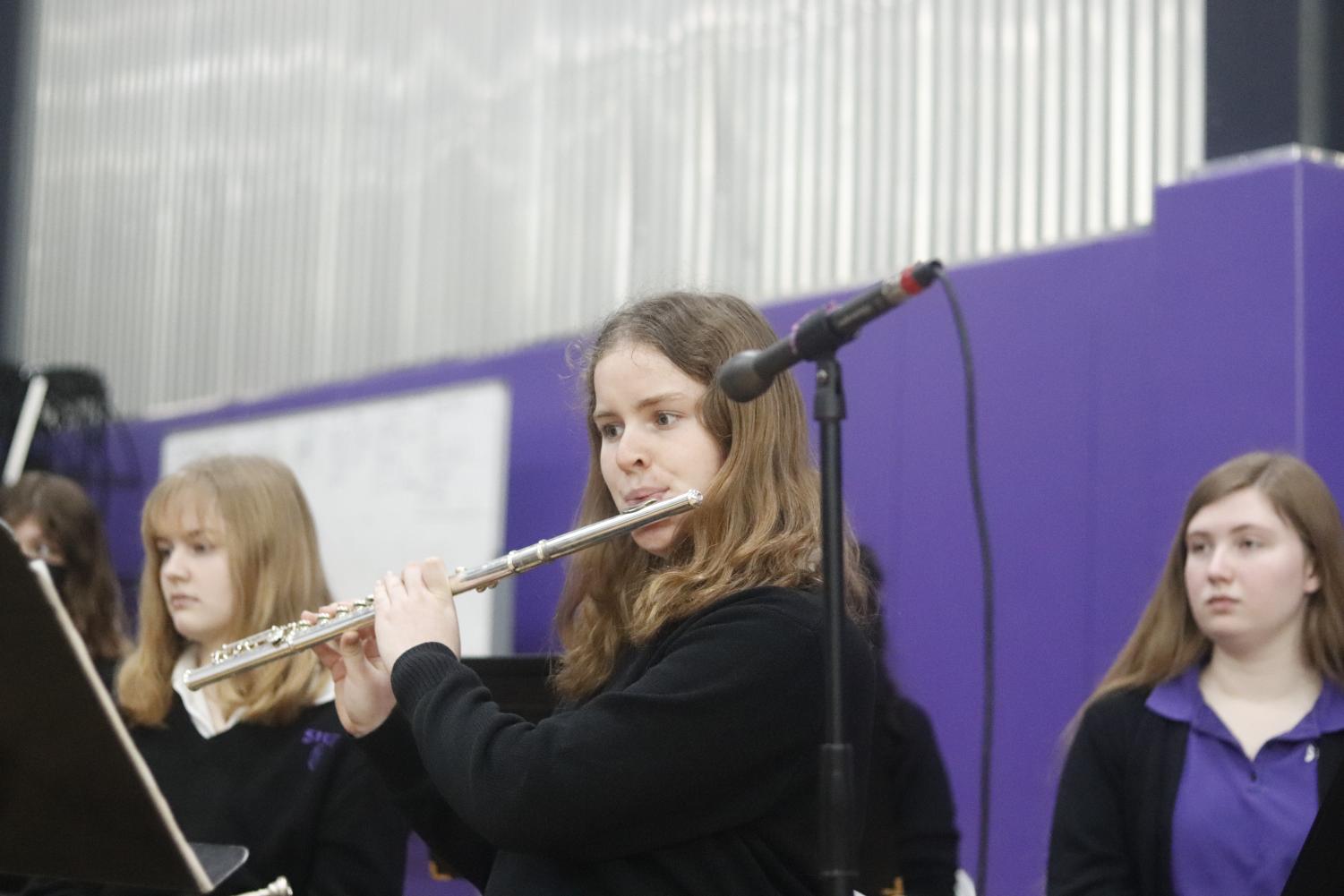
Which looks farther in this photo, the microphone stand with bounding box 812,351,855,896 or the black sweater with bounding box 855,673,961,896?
the black sweater with bounding box 855,673,961,896

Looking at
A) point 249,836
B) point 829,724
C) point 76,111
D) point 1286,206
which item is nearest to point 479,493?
point 249,836

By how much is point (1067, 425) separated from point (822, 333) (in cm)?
183

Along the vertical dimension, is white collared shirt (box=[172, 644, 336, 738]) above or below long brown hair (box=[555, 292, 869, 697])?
below

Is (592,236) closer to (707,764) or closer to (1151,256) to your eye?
(1151,256)

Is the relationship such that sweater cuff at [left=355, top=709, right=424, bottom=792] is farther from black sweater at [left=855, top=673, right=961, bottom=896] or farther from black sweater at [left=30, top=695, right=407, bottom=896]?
black sweater at [left=855, top=673, right=961, bottom=896]

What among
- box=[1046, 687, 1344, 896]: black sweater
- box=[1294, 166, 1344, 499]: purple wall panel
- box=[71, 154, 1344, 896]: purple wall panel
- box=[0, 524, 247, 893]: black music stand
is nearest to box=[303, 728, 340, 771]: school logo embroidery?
box=[71, 154, 1344, 896]: purple wall panel

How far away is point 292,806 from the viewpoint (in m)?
2.52

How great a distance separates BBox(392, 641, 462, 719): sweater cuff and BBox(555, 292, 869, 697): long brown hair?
181mm

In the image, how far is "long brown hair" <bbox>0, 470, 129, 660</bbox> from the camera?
11.4 ft

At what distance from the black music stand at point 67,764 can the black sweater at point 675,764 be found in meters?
0.28

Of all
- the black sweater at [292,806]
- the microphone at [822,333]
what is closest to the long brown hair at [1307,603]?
the black sweater at [292,806]

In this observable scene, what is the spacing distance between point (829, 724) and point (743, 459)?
17.8 inches

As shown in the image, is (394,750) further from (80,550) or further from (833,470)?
(80,550)

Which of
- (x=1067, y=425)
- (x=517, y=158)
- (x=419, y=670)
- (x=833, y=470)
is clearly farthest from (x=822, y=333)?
(x=517, y=158)
